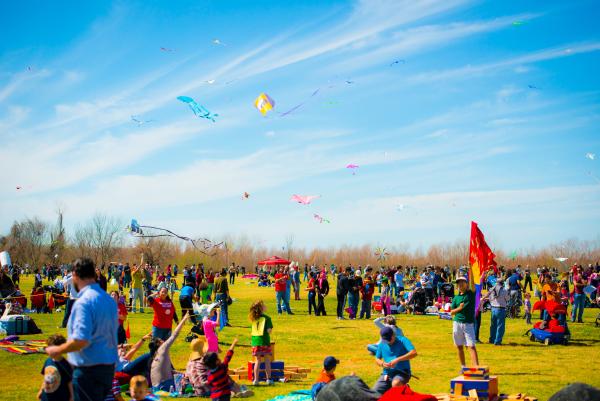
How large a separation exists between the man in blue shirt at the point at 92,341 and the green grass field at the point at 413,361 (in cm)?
532

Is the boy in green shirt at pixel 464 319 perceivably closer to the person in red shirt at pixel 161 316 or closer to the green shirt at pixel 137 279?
the person in red shirt at pixel 161 316

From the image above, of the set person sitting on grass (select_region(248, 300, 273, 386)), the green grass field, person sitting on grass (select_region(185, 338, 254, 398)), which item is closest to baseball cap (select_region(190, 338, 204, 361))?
person sitting on grass (select_region(185, 338, 254, 398))

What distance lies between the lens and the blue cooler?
59.3 ft

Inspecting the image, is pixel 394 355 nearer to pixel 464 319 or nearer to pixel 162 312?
pixel 464 319

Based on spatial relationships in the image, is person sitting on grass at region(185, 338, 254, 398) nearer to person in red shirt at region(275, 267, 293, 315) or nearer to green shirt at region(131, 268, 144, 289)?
person in red shirt at region(275, 267, 293, 315)

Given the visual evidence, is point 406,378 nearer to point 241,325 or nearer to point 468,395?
point 468,395

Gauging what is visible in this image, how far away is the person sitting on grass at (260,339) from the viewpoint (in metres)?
11.6

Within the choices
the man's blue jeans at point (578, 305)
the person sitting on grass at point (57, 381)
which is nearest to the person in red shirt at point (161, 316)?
the person sitting on grass at point (57, 381)

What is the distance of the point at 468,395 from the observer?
9.85 m

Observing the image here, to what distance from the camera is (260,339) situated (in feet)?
38.1

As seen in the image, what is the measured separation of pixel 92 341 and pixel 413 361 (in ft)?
33.2

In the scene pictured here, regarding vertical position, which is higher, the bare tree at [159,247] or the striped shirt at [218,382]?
the bare tree at [159,247]

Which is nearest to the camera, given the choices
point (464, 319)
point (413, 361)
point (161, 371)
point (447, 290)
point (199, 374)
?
point (199, 374)

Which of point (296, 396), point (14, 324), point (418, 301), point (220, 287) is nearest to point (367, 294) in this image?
point (418, 301)
